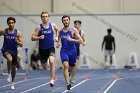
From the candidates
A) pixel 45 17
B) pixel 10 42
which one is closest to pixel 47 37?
pixel 45 17

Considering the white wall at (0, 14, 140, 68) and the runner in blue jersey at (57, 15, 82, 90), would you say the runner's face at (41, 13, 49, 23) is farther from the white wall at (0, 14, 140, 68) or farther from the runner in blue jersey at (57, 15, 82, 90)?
the white wall at (0, 14, 140, 68)

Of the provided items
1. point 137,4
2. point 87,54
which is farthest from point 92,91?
point 137,4

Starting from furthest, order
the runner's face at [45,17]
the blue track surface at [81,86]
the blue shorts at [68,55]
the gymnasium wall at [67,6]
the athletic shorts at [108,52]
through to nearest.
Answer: the gymnasium wall at [67,6] → the athletic shorts at [108,52] → the blue track surface at [81,86] → the runner's face at [45,17] → the blue shorts at [68,55]

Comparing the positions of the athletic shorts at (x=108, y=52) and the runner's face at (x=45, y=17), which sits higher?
the runner's face at (x=45, y=17)

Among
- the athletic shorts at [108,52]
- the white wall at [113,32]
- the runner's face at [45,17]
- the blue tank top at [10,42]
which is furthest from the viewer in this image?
the white wall at [113,32]

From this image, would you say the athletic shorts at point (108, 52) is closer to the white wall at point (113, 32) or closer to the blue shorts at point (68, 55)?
the white wall at point (113, 32)

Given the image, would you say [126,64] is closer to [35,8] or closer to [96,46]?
[96,46]

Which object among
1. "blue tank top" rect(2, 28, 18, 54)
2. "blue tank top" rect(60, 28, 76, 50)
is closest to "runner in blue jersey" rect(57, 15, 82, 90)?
"blue tank top" rect(60, 28, 76, 50)

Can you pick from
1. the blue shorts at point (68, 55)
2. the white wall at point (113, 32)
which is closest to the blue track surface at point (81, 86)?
the blue shorts at point (68, 55)

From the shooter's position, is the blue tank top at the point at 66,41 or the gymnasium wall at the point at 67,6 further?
the gymnasium wall at the point at 67,6

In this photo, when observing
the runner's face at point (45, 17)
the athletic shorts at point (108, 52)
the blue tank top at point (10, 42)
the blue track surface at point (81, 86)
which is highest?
the runner's face at point (45, 17)

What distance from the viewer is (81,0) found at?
25922 mm

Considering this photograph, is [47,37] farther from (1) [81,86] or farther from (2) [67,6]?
(2) [67,6]

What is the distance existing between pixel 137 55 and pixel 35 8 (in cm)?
742
